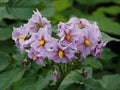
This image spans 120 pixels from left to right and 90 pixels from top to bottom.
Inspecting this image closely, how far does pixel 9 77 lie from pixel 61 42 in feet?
0.95

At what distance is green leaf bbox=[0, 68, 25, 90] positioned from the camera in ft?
6.57

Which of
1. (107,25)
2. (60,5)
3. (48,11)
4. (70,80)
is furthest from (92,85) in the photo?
(107,25)

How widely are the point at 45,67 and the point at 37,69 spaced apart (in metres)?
0.06

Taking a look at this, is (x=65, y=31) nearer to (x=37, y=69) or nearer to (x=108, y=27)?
(x=37, y=69)

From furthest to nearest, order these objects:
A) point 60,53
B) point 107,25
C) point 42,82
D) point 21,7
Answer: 1. point 107,25
2. point 21,7
3. point 42,82
4. point 60,53

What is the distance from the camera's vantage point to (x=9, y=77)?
6.64 feet

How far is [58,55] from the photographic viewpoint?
1945 millimetres

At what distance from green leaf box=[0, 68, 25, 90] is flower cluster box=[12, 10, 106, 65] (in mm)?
96

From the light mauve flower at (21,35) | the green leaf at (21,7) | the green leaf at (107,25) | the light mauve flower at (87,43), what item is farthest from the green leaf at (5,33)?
the green leaf at (107,25)

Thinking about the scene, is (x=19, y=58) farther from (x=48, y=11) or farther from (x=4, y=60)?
(x=48, y=11)

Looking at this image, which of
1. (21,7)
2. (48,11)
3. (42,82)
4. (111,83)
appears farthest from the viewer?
(48,11)

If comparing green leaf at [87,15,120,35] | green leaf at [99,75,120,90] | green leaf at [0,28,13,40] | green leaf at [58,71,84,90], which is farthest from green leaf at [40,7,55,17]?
green leaf at [87,15,120,35]

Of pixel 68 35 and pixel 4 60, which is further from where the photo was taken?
pixel 4 60

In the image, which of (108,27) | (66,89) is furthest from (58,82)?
(108,27)
